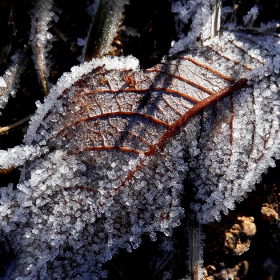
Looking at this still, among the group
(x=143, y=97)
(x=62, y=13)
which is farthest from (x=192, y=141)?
(x=62, y=13)

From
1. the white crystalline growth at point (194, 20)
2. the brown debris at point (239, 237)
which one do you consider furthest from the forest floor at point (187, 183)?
the white crystalline growth at point (194, 20)

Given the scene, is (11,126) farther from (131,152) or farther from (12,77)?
(131,152)

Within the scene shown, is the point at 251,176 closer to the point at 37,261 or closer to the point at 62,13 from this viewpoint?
the point at 37,261

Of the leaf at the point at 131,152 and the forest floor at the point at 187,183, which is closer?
the leaf at the point at 131,152

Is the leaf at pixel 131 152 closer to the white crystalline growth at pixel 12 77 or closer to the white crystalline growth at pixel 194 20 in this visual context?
the white crystalline growth at pixel 194 20

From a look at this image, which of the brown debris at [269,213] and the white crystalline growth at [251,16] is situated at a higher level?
the white crystalline growth at [251,16]

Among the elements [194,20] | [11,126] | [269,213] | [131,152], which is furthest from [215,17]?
[11,126]

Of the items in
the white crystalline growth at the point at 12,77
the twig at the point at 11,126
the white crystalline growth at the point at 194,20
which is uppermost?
the white crystalline growth at the point at 194,20
